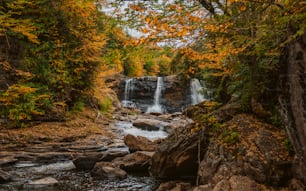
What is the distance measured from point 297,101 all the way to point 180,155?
2994 millimetres

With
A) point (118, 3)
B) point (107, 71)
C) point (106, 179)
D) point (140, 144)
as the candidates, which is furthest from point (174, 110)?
point (118, 3)

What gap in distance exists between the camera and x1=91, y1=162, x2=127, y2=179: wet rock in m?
6.49

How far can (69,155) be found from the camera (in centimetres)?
803

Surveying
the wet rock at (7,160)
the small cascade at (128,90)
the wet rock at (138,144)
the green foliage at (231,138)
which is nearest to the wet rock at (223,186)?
the green foliage at (231,138)

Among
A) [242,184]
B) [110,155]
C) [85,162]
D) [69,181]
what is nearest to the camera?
[242,184]

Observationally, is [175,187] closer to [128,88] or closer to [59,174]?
[59,174]

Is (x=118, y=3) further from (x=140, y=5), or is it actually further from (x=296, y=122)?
(x=296, y=122)

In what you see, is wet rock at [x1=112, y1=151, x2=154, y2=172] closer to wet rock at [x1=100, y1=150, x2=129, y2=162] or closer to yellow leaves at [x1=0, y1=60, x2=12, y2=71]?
wet rock at [x1=100, y1=150, x2=129, y2=162]

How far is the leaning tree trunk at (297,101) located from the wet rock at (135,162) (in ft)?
12.7

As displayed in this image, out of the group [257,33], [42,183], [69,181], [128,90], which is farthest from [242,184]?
[128,90]

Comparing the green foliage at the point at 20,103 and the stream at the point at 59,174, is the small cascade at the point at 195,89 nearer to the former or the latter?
the stream at the point at 59,174

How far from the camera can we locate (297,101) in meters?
4.02

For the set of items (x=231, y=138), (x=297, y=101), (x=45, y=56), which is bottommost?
(x=231, y=138)

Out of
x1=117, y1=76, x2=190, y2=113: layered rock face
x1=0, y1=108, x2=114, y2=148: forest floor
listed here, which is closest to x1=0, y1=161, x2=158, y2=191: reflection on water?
x1=0, y1=108, x2=114, y2=148: forest floor
